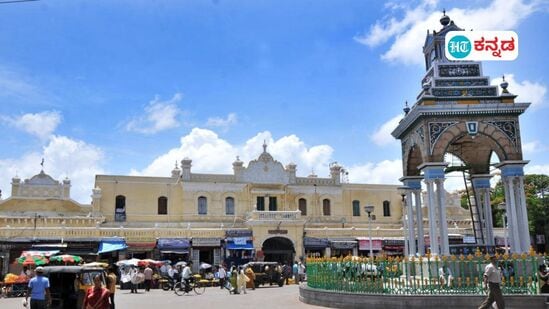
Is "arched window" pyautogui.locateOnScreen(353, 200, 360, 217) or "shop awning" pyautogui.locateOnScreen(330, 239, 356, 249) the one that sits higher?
"arched window" pyautogui.locateOnScreen(353, 200, 360, 217)

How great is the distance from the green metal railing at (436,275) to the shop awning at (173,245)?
1910 cm

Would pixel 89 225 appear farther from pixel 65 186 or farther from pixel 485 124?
pixel 485 124

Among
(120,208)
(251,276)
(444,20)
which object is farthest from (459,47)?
(120,208)

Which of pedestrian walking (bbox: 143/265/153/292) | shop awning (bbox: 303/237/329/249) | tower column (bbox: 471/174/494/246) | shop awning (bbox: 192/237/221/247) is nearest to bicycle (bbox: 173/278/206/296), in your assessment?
pedestrian walking (bbox: 143/265/153/292)

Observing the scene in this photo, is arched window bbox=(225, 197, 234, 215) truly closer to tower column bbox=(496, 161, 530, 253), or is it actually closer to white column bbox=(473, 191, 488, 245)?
white column bbox=(473, 191, 488, 245)

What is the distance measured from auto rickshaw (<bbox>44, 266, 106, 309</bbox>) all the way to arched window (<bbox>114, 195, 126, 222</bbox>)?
80.6 feet

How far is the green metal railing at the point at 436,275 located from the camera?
44.6ft

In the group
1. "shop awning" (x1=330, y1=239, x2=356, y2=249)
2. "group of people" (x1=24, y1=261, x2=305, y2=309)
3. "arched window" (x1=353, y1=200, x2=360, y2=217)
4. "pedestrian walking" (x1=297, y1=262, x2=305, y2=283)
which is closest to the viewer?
"group of people" (x1=24, y1=261, x2=305, y2=309)

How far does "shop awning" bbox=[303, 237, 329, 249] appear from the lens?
3536 cm

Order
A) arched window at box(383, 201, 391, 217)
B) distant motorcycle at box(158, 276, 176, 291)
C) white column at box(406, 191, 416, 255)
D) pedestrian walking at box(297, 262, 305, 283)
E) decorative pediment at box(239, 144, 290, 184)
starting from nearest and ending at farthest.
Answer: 1. white column at box(406, 191, 416, 255)
2. distant motorcycle at box(158, 276, 176, 291)
3. pedestrian walking at box(297, 262, 305, 283)
4. decorative pediment at box(239, 144, 290, 184)
5. arched window at box(383, 201, 391, 217)

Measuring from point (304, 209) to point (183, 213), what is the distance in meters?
8.94

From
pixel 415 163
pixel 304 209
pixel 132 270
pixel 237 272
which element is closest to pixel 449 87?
pixel 415 163

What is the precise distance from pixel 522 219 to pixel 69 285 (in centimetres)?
1352

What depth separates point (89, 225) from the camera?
112ft
